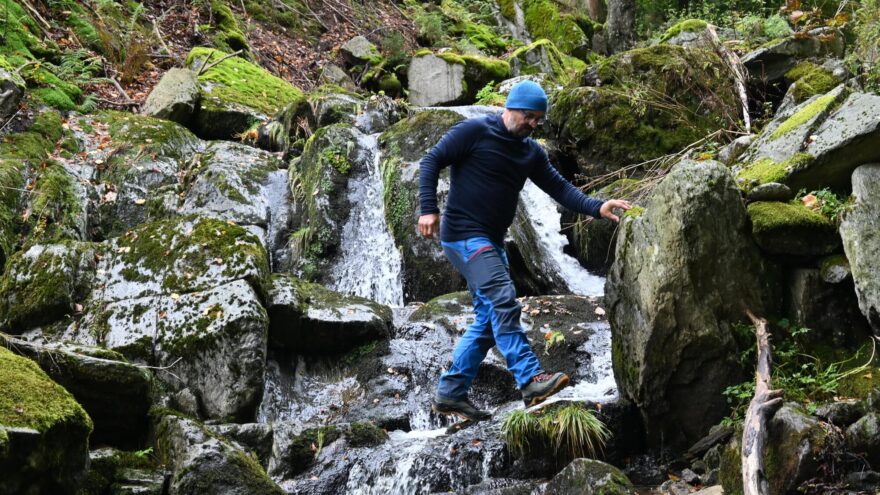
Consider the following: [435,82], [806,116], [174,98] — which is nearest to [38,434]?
[806,116]

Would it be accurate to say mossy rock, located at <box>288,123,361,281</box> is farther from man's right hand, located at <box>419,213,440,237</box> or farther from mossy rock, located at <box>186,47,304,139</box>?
man's right hand, located at <box>419,213,440,237</box>

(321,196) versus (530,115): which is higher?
(321,196)

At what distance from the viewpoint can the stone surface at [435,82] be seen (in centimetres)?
1603

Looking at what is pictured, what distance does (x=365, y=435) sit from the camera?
5.69 meters

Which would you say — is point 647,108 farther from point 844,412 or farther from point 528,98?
point 844,412

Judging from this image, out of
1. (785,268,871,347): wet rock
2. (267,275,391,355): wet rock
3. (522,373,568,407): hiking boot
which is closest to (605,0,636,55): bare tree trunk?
(267,275,391,355): wet rock

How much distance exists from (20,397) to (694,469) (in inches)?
165

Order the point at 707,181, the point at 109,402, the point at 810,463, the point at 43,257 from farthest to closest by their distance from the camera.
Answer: the point at 43,257 → the point at 707,181 → the point at 109,402 → the point at 810,463

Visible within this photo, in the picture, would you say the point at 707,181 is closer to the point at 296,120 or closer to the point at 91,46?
the point at 296,120

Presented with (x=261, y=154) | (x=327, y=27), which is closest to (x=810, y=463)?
(x=261, y=154)

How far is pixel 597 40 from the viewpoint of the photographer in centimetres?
2205

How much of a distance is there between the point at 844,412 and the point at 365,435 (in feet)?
11.4

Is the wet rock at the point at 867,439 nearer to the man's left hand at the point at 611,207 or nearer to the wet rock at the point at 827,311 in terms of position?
the wet rock at the point at 827,311

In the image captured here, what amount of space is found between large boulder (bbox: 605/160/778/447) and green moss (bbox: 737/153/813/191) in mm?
601
